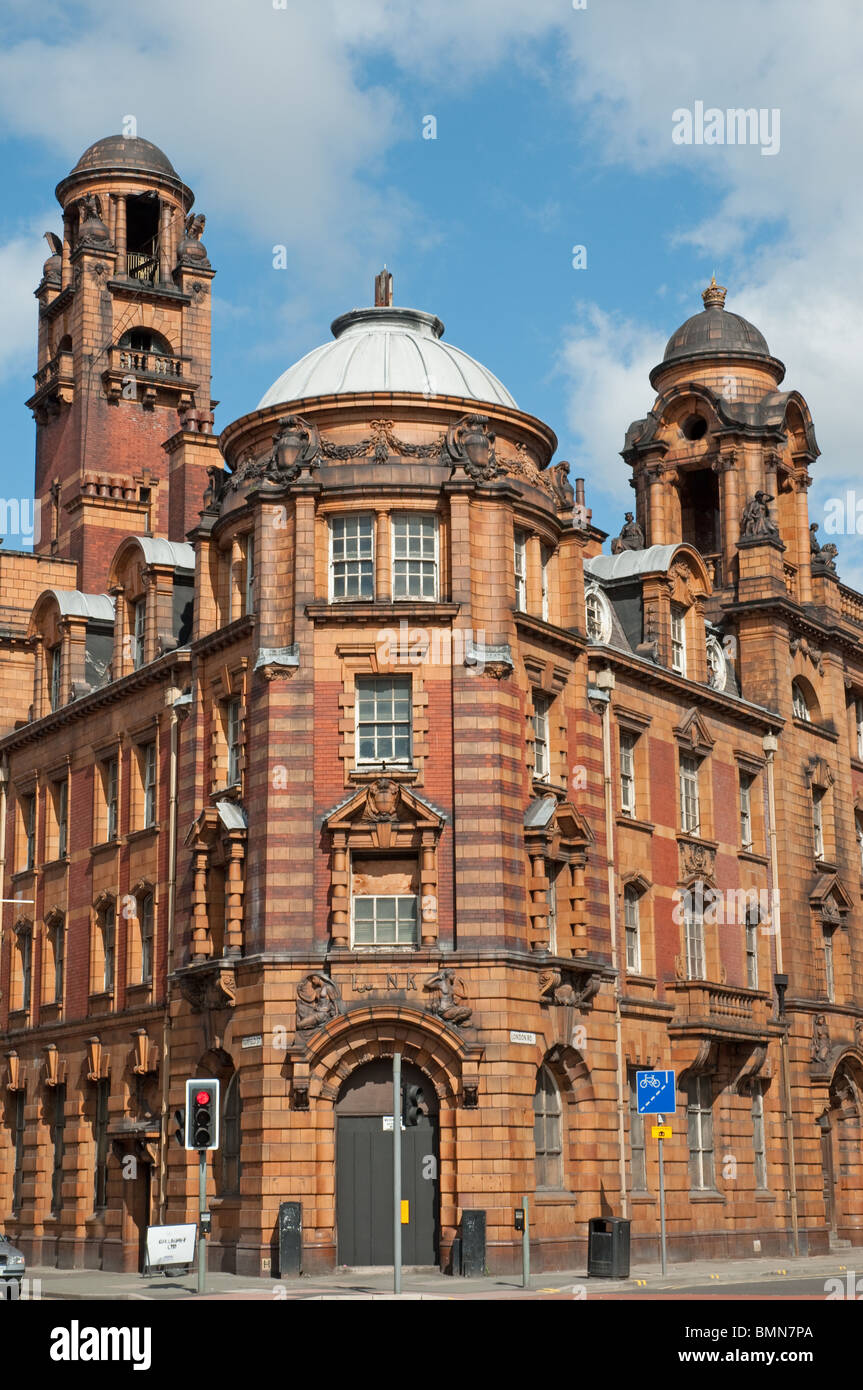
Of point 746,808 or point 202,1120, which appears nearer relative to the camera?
point 202,1120

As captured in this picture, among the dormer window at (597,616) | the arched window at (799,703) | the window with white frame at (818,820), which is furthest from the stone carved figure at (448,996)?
the arched window at (799,703)

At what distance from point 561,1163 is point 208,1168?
7630mm

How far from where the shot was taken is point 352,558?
1617 inches

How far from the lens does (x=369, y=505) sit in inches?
1609

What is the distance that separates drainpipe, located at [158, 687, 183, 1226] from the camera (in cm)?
4312

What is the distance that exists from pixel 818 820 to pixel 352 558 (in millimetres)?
21802

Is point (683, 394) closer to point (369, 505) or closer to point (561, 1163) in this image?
point (369, 505)

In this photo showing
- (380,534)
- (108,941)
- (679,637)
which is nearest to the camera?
(380,534)

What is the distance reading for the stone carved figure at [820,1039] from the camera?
52844mm

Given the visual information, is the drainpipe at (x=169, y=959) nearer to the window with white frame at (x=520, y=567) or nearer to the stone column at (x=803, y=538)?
the window with white frame at (x=520, y=567)

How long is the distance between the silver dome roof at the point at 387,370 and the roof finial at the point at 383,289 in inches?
59.7

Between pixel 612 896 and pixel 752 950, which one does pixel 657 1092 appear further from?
pixel 752 950

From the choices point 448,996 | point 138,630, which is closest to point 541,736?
point 448,996
